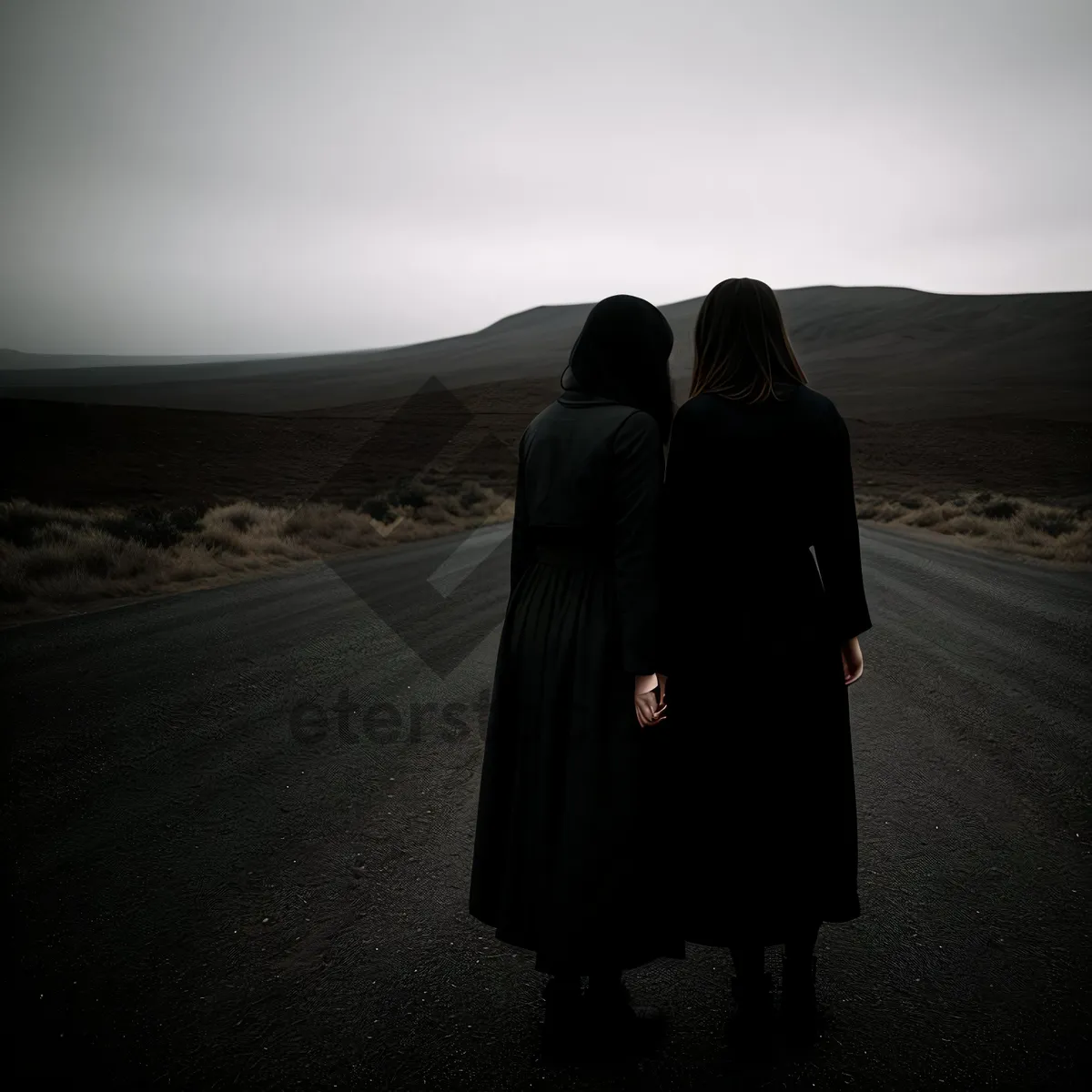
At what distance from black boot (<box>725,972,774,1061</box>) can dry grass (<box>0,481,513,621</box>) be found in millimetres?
7916

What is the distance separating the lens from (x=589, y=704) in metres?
2.04

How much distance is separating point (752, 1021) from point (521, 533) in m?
1.64

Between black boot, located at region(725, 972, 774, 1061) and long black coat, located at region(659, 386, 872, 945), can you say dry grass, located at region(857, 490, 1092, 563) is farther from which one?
black boot, located at region(725, 972, 774, 1061)

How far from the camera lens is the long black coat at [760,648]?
6.84ft

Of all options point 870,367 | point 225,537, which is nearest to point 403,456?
point 225,537

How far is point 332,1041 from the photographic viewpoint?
6.94 feet

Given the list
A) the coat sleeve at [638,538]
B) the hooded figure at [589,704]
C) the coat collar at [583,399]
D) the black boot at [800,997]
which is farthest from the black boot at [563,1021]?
the coat collar at [583,399]

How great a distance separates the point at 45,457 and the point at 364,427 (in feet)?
76.6

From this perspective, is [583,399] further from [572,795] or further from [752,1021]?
[752,1021]

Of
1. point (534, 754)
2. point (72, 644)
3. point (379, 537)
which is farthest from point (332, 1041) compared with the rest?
point (379, 537)

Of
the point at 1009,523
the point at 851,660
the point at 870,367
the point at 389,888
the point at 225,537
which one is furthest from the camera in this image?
the point at 870,367

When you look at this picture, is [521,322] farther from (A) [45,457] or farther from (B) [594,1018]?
(B) [594,1018]

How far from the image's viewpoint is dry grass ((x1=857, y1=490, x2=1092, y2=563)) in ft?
42.1

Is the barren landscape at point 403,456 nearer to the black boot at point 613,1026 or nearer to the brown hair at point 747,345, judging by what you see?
the black boot at point 613,1026
